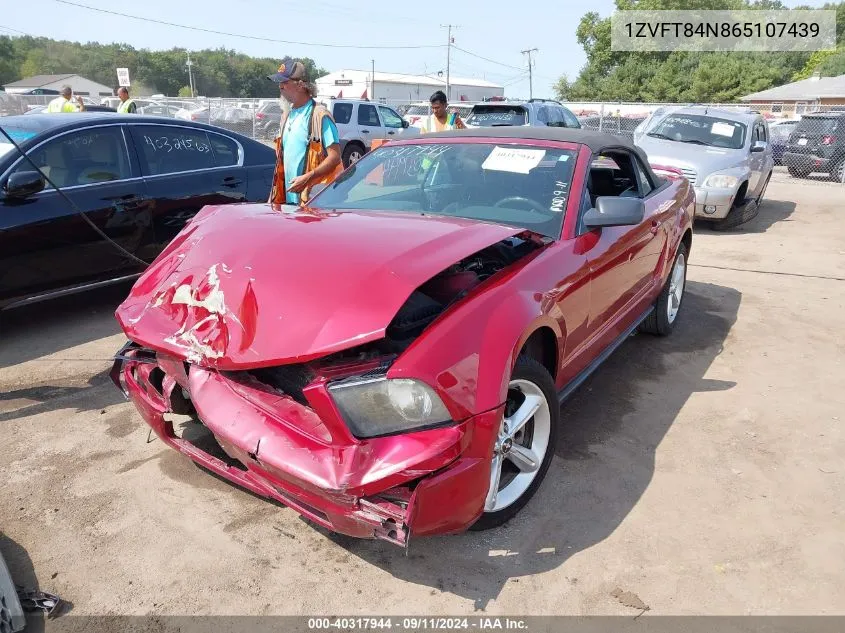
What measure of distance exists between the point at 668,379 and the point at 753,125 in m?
8.02

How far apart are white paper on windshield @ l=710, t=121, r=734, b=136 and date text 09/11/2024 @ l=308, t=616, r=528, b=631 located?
392 inches

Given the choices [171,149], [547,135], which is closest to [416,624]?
[547,135]

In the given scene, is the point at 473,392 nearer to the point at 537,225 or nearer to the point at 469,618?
A: the point at 469,618

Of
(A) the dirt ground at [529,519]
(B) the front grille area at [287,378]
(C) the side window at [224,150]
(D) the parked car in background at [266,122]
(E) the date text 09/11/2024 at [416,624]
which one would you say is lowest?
(E) the date text 09/11/2024 at [416,624]

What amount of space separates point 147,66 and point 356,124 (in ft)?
302

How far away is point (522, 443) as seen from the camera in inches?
107

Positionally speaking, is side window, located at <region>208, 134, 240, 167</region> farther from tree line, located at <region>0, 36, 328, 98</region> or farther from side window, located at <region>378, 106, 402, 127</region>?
tree line, located at <region>0, 36, 328, 98</region>

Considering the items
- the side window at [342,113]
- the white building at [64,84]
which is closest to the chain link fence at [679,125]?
the side window at [342,113]

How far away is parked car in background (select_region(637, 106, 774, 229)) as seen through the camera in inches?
357

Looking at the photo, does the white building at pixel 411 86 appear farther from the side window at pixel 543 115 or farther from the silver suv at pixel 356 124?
the side window at pixel 543 115

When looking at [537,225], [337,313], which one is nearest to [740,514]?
[537,225]

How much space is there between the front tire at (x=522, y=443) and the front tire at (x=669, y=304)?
7.88ft

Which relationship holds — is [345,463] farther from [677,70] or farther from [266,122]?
[677,70]

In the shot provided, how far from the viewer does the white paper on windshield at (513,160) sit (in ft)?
11.3
